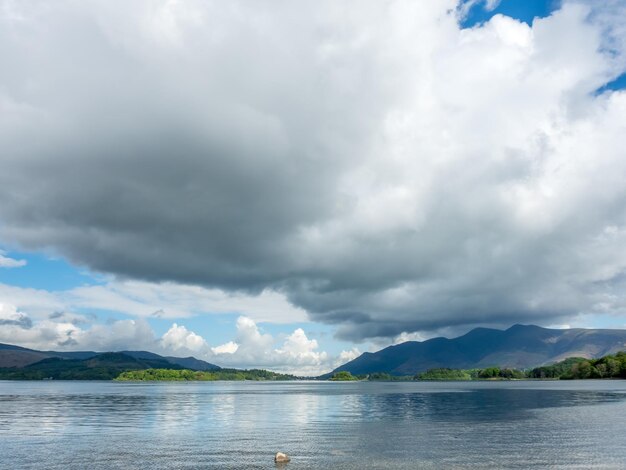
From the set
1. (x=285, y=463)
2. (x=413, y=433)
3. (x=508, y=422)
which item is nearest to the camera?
(x=285, y=463)

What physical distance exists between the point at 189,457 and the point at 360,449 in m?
23.4

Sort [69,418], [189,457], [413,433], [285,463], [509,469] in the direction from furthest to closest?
[69,418]
[413,433]
[189,457]
[285,463]
[509,469]

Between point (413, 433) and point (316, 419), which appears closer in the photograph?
point (413, 433)

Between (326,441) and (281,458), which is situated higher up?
(281,458)

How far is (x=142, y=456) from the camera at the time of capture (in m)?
68.6

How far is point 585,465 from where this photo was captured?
194 ft

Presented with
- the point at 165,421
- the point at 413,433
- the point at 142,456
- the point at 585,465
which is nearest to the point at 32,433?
the point at 165,421

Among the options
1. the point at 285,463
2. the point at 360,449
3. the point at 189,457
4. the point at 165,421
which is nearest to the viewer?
the point at 285,463

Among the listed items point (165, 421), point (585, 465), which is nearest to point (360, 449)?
point (585, 465)

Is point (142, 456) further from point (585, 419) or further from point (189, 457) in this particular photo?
point (585, 419)

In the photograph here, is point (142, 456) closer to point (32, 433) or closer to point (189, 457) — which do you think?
point (189, 457)

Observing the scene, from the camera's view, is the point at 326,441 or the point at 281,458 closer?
the point at 281,458

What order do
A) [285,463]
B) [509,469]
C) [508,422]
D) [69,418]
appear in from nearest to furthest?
[509,469], [285,463], [508,422], [69,418]

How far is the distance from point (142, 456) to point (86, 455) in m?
7.90
